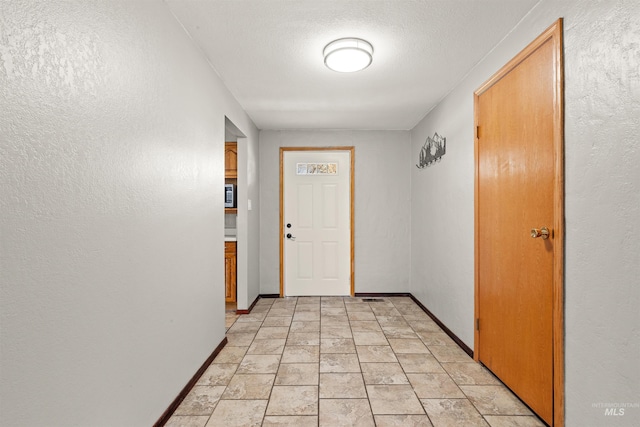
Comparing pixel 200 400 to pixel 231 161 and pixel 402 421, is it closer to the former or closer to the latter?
pixel 402 421

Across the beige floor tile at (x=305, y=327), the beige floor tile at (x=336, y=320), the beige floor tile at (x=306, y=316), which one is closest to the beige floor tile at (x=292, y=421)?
the beige floor tile at (x=305, y=327)

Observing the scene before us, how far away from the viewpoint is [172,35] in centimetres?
192

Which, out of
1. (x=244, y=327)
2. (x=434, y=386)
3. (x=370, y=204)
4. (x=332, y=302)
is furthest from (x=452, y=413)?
(x=370, y=204)

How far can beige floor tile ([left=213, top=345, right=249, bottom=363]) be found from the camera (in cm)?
266

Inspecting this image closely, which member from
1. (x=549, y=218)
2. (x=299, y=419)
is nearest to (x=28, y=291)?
(x=299, y=419)

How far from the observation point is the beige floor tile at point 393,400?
77.7 inches

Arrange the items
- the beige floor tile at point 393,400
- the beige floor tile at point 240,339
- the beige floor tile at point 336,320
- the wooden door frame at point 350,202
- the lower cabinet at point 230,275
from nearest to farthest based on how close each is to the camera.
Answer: the beige floor tile at point 393,400
the beige floor tile at point 240,339
the beige floor tile at point 336,320
the lower cabinet at point 230,275
the wooden door frame at point 350,202

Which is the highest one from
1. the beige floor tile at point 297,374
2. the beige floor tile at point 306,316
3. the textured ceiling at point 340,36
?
the textured ceiling at point 340,36

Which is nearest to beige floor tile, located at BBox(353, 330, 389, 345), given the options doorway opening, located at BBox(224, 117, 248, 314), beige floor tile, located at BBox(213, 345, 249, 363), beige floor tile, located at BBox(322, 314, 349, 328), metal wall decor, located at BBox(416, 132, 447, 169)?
beige floor tile, located at BBox(322, 314, 349, 328)

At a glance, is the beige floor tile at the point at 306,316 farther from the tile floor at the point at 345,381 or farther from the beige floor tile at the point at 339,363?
the beige floor tile at the point at 339,363

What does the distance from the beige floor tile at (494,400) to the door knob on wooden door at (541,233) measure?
104cm

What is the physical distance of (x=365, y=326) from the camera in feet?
11.3

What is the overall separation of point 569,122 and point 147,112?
206 cm

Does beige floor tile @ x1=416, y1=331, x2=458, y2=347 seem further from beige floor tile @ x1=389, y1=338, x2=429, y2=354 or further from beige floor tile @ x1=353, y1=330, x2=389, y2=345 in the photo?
beige floor tile @ x1=353, y1=330, x2=389, y2=345
